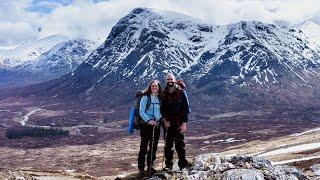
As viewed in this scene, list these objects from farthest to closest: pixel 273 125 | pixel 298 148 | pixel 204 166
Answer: pixel 273 125 → pixel 298 148 → pixel 204 166

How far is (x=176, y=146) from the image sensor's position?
76.9ft

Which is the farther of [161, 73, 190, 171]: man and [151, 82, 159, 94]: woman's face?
[161, 73, 190, 171]: man

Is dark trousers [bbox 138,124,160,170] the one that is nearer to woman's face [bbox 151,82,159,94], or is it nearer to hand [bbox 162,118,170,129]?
hand [bbox 162,118,170,129]

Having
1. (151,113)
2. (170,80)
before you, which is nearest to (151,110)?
(151,113)

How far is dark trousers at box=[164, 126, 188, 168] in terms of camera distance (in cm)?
2322

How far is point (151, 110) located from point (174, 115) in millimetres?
1073

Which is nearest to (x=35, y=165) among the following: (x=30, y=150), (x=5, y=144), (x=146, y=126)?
(x=30, y=150)

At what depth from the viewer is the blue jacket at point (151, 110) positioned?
73.6 feet

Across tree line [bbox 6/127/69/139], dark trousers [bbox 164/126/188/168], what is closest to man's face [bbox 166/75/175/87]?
dark trousers [bbox 164/126/188/168]

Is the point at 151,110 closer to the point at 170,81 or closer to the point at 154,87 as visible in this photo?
the point at 154,87

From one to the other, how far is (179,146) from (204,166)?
1633 millimetres

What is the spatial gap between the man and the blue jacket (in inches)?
13.9

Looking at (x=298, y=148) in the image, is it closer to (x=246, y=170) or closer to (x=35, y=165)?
(x=246, y=170)

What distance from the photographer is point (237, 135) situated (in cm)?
16500
